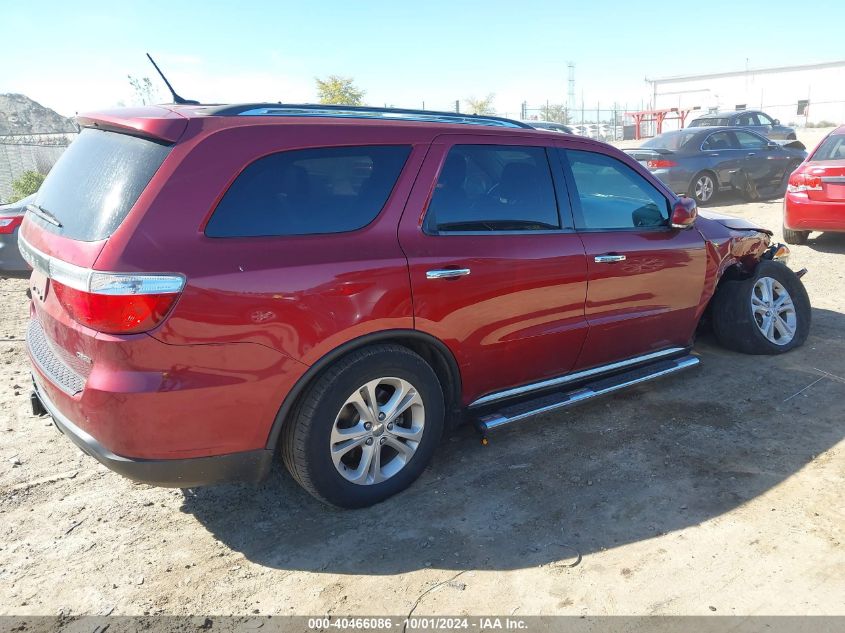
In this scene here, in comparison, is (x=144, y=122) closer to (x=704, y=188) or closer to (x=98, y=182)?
(x=98, y=182)

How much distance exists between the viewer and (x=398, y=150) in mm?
3098

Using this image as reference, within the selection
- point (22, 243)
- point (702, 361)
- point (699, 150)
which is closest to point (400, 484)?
point (22, 243)

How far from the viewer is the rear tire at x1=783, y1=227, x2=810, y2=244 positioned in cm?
887

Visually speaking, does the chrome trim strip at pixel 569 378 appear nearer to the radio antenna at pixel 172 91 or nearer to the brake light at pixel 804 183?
the radio antenna at pixel 172 91

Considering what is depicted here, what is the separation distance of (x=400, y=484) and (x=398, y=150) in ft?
5.39

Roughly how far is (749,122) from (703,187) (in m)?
6.30

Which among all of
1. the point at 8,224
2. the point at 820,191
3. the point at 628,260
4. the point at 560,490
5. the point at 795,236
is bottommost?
the point at 560,490

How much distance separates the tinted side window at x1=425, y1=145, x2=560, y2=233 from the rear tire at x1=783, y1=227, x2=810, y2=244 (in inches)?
266

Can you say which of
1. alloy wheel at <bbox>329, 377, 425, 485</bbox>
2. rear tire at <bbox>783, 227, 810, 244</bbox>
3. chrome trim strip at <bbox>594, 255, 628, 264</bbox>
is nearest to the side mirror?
chrome trim strip at <bbox>594, 255, 628, 264</bbox>

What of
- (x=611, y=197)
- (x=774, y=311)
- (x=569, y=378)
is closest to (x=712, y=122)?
(x=774, y=311)

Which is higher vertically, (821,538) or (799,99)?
(799,99)

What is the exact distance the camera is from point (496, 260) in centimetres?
330

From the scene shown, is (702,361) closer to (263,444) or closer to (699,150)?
(263,444)

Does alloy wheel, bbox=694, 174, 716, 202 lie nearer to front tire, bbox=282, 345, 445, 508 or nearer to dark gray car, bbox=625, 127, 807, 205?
dark gray car, bbox=625, 127, 807, 205
